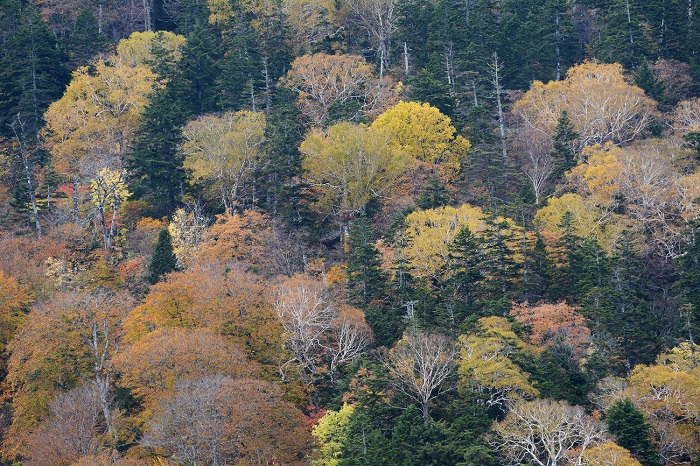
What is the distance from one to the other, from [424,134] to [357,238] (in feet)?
49.6

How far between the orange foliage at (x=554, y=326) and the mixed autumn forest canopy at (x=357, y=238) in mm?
172

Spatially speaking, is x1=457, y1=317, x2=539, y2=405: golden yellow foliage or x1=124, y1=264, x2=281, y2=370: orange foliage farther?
x1=124, y1=264, x2=281, y2=370: orange foliage

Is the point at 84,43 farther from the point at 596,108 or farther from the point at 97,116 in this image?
the point at 596,108

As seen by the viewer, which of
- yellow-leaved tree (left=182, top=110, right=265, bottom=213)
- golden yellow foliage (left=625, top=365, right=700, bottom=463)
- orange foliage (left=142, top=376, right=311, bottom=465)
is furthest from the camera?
yellow-leaved tree (left=182, top=110, right=265, bottom=213)

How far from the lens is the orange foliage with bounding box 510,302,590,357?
166 ft

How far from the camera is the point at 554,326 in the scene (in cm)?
5081

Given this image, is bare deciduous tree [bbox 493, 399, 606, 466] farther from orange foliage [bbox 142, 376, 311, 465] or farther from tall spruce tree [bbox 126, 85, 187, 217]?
tall spruce tree [bbox 126, 85, 187, 217]

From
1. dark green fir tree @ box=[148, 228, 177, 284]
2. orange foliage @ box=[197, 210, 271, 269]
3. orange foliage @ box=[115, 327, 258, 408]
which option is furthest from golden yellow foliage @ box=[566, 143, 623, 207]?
dark green fir tree @ box=[148, 228, 177, 284]

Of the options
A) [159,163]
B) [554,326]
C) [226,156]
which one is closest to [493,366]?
[554,326]

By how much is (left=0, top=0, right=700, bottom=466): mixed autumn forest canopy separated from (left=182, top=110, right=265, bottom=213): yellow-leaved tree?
0.22m

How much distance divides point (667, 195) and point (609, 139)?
11.6 meters

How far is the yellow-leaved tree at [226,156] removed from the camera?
68.2 m

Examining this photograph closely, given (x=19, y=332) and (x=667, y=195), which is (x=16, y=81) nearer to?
(x=19, y=332)

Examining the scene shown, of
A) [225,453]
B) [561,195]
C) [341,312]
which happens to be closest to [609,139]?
[561,195]
